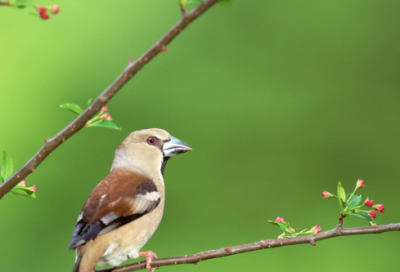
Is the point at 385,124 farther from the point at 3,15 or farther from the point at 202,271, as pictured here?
the point at 3,15

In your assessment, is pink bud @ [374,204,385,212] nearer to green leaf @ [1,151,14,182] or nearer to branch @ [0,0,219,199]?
branch @ [0,0,219,199]

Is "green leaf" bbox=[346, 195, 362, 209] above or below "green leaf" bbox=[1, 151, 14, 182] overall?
above

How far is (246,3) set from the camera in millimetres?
7656

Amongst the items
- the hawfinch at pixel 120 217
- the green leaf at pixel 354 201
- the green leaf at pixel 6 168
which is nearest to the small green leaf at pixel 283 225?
the green leaf at pixel 354 201

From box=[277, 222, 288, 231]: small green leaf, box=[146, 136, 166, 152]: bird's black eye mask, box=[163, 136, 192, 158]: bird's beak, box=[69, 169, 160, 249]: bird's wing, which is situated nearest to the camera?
box=[277, 222, 288, 231]: small green leaf

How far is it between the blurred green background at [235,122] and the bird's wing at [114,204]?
347 cm

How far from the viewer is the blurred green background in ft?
21.3

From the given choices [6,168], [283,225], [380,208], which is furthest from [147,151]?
[380,208]

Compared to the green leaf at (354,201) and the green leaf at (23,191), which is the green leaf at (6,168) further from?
the green leaf at (354,201)

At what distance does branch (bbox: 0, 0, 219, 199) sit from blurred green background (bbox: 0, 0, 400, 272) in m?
4.55

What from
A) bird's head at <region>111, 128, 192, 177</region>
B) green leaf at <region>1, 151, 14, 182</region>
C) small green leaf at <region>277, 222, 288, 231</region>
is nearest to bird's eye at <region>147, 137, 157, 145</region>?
bird's head at <region>111, 128, 192, 177</region>

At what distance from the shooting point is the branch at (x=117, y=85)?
160 centimetres

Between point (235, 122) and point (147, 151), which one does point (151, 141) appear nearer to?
point (147, 151)

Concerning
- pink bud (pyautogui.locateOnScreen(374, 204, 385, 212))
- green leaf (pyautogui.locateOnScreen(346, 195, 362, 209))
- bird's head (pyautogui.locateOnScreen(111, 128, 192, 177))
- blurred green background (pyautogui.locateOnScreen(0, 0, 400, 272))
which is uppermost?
blurred green background (pyautogui.locateOnScreen(0, 0, 400, 272))
